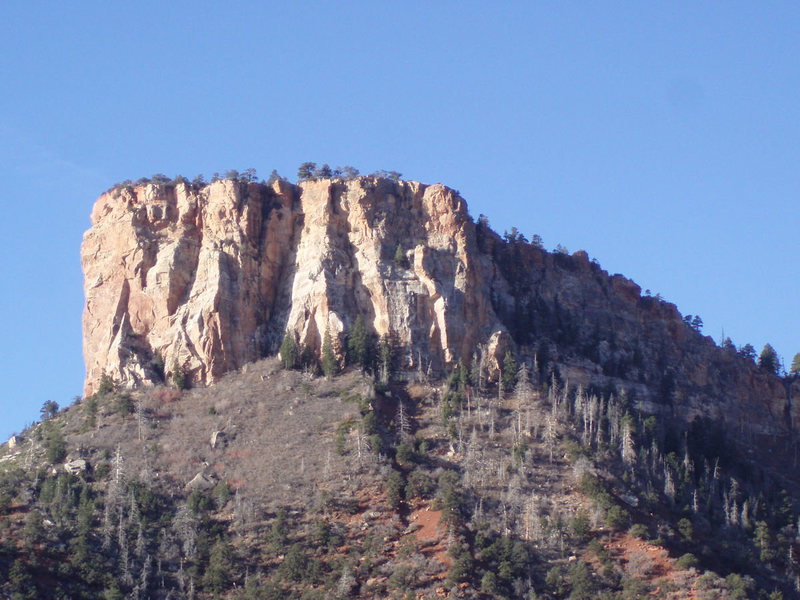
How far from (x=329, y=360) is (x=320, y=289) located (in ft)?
19.9

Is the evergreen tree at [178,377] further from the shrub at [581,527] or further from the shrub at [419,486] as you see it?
the shrub at [581,527]

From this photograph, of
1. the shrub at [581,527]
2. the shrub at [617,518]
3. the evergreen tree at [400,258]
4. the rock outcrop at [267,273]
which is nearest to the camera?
the shrub at [581,527]

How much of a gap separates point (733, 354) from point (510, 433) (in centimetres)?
3671

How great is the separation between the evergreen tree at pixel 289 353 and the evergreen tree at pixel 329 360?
6.48 ft

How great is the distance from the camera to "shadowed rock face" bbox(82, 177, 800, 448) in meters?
113

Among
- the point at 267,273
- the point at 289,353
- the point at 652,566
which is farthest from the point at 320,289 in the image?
the point at 652,566

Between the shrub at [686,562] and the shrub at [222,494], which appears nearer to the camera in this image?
the shrub at [686,562]

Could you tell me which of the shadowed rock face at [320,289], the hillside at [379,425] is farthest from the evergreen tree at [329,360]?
the shadowed rock face at [320,289]

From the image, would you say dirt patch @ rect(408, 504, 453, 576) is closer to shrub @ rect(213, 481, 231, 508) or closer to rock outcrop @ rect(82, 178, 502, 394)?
shrub @ rect(213, 481, 231, 508)

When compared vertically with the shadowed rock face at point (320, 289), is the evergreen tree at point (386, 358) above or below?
below

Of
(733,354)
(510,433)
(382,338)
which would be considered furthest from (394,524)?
(733,354)

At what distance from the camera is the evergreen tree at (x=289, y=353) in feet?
367

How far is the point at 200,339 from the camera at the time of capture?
4449 inches

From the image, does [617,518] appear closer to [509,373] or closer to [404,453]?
[404,453]
